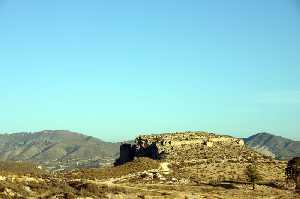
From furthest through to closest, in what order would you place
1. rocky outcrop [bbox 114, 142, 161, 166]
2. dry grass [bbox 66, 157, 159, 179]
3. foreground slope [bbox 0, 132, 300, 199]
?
1. rocky outcrop [bbox 114, 142, 161, 166]
2. dry grass [bbox 66, 157, 159, 179]
3. foreground slope [bbox 0, 132, 300, 199]

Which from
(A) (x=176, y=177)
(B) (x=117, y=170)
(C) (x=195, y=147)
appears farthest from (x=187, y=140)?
(A) (x=176, y=177)

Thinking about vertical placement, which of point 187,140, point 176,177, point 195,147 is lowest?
point 176,177

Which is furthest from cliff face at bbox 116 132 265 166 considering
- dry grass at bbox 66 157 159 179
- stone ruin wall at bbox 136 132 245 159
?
dry grass at bbox 66 157 159 179

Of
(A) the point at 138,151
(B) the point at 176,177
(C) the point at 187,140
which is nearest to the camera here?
(B) the point at 176,177

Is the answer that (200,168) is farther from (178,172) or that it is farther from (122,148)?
(122,148)

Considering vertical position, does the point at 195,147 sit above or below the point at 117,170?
above

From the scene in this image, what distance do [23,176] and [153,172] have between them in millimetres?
33458

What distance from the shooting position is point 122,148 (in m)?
143

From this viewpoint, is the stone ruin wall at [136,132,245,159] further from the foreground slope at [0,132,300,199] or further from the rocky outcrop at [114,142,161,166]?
the rocky outcrop at [114,142,161,166]

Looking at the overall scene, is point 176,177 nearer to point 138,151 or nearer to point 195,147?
→ point 195,147

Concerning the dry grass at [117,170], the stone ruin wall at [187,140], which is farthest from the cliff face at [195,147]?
the dry grass at [117,170]

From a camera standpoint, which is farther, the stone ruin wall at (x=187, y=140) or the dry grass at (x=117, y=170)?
the stone ruin wall at (x=187, y=140)

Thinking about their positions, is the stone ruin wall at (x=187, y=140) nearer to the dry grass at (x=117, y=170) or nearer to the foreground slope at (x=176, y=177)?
the foreground slope at (x=176, y=177)

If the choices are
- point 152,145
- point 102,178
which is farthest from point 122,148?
point 102,178
